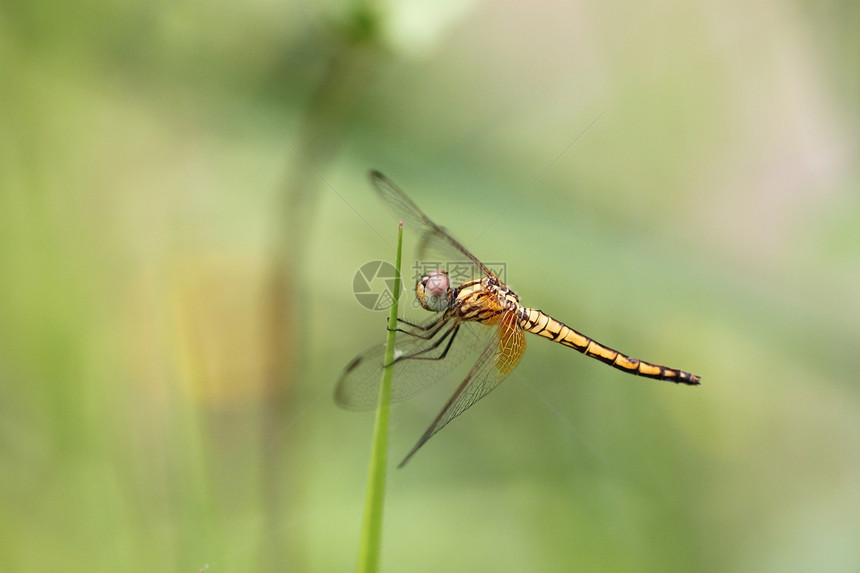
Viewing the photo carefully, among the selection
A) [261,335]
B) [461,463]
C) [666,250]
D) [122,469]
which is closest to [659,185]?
[666,250]

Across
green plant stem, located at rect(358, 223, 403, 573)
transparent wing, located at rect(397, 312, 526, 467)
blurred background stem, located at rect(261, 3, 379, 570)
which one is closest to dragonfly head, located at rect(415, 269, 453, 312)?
transparent wing, located at rect(397, 312, 526, 467)

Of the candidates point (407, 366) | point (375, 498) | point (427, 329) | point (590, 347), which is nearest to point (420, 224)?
point (427, 329)

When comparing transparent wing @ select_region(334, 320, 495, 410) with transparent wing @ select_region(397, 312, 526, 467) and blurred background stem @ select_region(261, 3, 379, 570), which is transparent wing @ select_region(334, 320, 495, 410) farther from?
blurred background stem @ select_region(261, 3, 379, 570)

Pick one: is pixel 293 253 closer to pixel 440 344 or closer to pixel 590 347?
pixel 440 344

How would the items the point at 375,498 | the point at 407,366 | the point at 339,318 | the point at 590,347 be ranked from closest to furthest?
the point at 375,498
the point at 407,366
the point at 590,347
the point at 339,318

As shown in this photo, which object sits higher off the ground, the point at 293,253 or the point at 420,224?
the point at 420,224

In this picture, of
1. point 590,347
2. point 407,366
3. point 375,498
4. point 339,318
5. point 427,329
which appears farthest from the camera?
point 339,318

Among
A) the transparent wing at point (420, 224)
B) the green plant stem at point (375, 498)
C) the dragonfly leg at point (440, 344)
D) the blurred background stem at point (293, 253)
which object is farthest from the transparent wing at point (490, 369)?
the green plant stem at point (375, 498)
